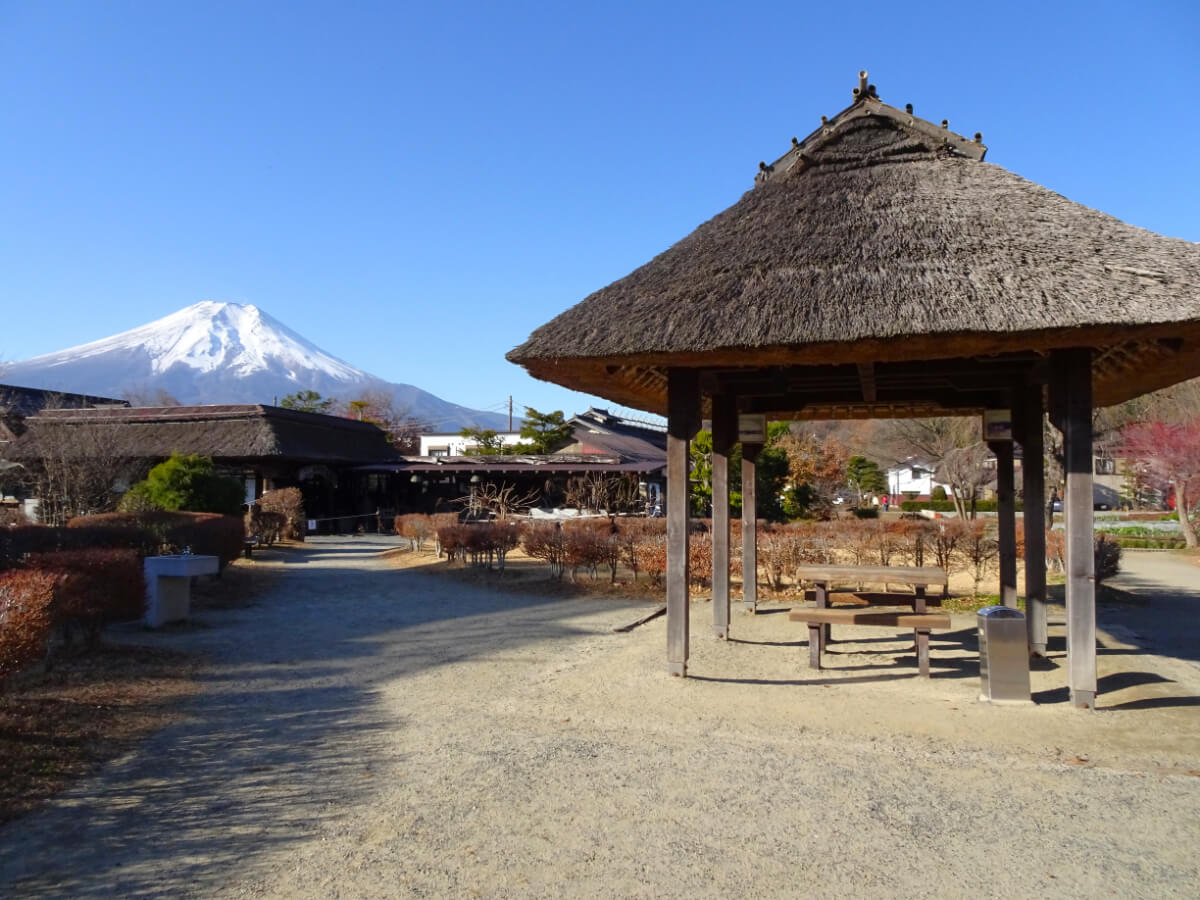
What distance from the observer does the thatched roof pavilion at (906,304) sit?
6.02 metres

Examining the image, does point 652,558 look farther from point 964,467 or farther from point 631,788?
point 964,467

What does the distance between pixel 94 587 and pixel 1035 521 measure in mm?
9538

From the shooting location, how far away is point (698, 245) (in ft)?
26.7

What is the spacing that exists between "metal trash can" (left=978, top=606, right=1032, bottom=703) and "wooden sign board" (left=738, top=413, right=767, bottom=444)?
4.47 m

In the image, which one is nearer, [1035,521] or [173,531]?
[1035,521]

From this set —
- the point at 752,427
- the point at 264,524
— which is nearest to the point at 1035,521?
the point at 752,427

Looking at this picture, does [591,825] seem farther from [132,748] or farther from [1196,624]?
[1196,624]

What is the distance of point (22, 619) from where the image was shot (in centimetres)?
553

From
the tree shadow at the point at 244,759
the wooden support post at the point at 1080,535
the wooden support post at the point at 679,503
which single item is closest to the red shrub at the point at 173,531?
the tree shadow at the point at 244,759

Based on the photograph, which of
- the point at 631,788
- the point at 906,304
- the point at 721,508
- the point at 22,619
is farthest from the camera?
the point at 721,508

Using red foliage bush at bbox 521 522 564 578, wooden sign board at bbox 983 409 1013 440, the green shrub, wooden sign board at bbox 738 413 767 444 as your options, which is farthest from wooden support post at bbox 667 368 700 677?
the green shrub

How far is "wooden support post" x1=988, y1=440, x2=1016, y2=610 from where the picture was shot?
9352mm

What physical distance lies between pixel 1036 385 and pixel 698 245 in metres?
3.93

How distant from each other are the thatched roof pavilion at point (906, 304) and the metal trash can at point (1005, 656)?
367mm
